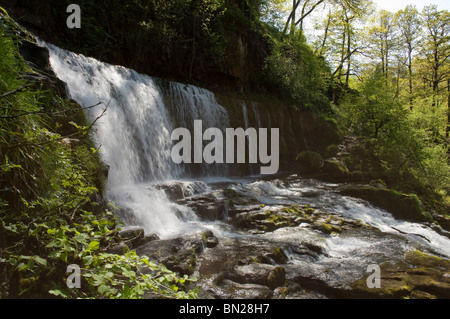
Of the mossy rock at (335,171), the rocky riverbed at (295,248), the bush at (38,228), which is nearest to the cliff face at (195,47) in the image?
the mossy rock at (335,171)

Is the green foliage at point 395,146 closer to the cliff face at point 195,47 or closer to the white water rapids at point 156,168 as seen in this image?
the cliff face at point 195,47

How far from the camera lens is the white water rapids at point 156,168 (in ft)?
21.6

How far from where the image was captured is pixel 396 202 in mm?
10023

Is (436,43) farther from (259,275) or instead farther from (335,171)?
(259,275)

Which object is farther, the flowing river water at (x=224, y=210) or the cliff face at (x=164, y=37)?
the cliff face at (x=164, y=37)

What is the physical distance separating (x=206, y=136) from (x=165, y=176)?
3.83 metres

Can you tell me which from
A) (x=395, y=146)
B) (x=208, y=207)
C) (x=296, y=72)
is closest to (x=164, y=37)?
(x=296, y=72)

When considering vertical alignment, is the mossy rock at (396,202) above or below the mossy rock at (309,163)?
below

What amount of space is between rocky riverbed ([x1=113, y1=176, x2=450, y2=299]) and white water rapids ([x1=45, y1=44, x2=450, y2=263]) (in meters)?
0.09

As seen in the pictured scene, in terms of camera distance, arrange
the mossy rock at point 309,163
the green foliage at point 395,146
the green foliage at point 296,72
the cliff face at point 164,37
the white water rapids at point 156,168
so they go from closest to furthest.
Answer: the white water rapids at point 156,168 < the cliff face at point 164,37 < the green foliage at point 395,146 < the mossy rock at point 309,163 < the green foliage at point 296,72

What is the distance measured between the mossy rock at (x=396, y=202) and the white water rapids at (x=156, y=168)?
420 mm

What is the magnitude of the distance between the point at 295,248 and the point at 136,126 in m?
6.69

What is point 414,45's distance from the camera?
23.8 meters

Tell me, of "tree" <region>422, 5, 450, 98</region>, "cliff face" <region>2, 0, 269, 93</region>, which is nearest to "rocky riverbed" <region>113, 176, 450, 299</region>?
"cliff face" <region>2, 0, 269, 93</region>
